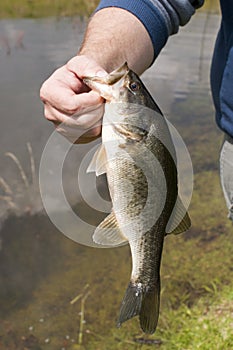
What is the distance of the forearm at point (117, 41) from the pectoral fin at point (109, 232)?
58 cm

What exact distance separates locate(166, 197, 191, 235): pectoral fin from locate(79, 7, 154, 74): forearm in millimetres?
569

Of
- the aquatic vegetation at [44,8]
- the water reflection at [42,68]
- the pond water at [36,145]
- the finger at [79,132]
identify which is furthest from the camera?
the aquatic vegetation at [44,8]

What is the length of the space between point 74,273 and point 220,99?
2.63 metres

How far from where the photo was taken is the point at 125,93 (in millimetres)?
1568

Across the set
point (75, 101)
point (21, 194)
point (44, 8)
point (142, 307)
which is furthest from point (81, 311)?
point (44, 8)

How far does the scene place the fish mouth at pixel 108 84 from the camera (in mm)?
1555

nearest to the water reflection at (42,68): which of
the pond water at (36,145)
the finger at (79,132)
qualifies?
the pond water at (36,145)

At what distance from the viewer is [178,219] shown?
1616mm

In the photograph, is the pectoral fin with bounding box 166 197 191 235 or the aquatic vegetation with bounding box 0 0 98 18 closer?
the pectoral fin with bounding box 166 197 191 235

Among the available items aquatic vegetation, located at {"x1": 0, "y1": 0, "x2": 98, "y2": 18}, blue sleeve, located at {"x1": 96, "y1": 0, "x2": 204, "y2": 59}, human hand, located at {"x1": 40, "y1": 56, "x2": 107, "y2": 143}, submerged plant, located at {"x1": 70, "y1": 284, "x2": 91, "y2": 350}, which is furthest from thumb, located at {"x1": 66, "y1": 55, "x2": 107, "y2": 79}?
aquatic vegetation, located at {"x1": 0, "y1": 0, "x2": 98, "y2": 18}

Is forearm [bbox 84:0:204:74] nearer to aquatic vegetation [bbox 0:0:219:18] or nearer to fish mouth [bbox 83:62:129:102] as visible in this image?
fish mouth [bbox 83:62:129:102]

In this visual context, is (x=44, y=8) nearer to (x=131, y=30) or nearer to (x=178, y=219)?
(x=131, y=30)

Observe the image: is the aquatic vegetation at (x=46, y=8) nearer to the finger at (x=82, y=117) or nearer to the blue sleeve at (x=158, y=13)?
the blue sleeve at (x=158, y=13)

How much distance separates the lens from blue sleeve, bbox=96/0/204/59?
6.36 feet
